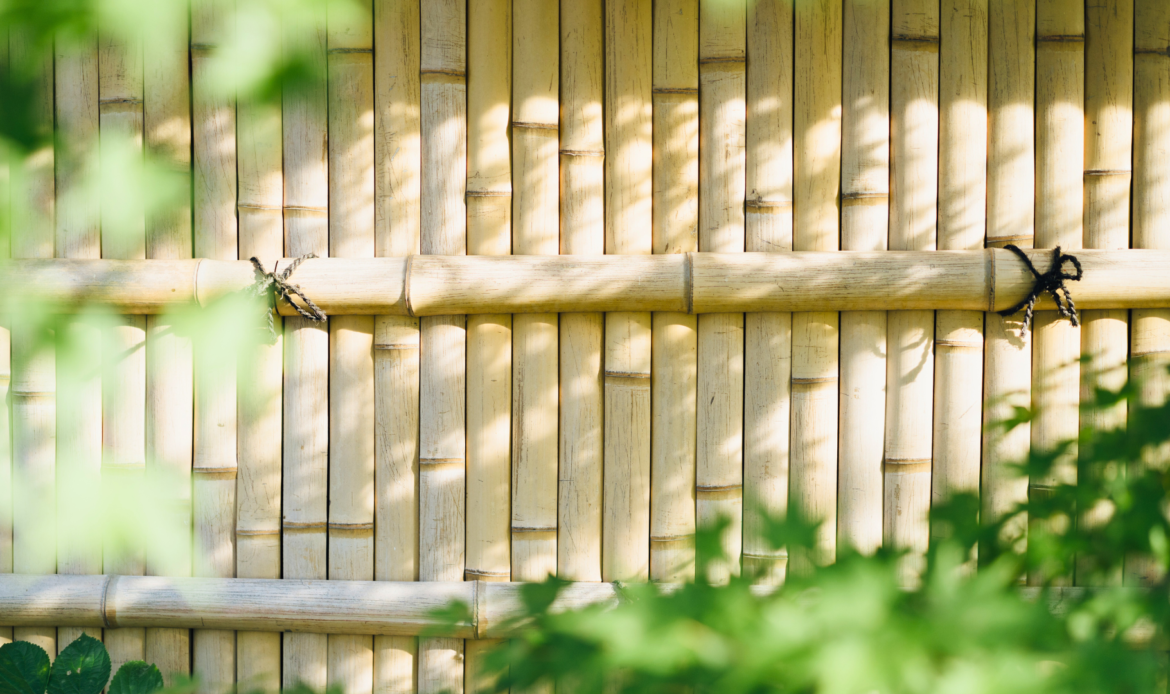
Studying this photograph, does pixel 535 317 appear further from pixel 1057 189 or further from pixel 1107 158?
pixel 1107 158

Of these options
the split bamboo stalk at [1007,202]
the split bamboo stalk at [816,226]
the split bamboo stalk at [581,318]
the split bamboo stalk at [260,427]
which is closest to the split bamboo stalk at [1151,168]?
the split bamboo stalk at [1007,202]

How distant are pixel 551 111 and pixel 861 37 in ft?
2.47

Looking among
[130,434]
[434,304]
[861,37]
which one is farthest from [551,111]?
[130,434]

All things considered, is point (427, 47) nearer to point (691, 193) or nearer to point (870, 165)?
point (691, 193)

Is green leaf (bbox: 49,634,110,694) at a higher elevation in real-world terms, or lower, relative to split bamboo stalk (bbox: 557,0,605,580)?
lower

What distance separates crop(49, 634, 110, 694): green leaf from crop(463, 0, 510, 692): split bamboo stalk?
842 mm

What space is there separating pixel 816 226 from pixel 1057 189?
57 cm

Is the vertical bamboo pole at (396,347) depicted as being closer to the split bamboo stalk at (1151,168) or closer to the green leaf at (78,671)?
the green leaf at (78,671)

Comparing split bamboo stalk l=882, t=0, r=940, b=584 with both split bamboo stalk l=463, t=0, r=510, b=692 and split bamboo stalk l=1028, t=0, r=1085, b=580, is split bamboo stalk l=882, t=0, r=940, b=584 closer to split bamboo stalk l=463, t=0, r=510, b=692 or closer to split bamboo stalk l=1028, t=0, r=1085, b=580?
split bamboo stalk l=1028, t=0, r=1085, b=580

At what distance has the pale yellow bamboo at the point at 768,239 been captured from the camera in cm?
155

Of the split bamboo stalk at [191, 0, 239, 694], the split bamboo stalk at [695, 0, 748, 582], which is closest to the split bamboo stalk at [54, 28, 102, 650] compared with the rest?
the split bamboo stalk at [191, 0, 239, 694]

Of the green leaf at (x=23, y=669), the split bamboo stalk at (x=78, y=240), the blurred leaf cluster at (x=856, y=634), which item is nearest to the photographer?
the blurred leaf cluster at (x=856, y=634)

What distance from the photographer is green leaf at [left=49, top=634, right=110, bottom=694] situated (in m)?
1.46

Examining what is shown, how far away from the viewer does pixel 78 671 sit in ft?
4.83
